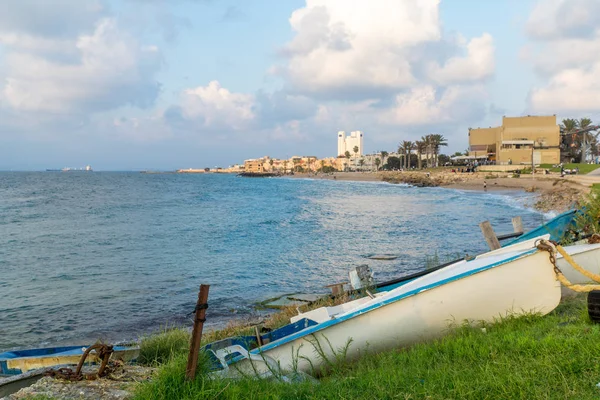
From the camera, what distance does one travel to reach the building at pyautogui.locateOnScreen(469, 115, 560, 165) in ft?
277

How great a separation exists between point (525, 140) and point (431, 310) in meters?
89.3

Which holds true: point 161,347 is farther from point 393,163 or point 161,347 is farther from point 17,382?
point 393,163

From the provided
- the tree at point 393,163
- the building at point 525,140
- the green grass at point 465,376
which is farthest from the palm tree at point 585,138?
the green grass at point 465,376

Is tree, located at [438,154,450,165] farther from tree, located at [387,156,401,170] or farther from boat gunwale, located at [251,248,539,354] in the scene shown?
boat gunwale, located at [251,248,539,354]

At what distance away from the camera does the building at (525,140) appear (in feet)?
277

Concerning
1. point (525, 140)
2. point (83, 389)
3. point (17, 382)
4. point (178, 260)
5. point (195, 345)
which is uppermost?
point (525, 140)

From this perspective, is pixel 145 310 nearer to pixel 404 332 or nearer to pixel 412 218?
pixel 404 332

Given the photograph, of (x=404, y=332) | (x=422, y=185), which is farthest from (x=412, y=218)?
(x=422, y=185)

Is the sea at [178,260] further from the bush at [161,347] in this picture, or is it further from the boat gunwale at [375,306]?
the boat gunwale at [375,306]

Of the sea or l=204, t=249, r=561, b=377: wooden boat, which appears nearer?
l=204, t=249, r=561, b=377: wooden boat

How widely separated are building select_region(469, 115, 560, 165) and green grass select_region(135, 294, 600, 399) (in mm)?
84772

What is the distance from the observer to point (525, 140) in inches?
3410

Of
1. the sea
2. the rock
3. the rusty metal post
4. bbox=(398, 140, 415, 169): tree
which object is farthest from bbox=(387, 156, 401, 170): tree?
the rusty metal post

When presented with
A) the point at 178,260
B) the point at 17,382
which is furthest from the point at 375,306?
the point at 178,260
